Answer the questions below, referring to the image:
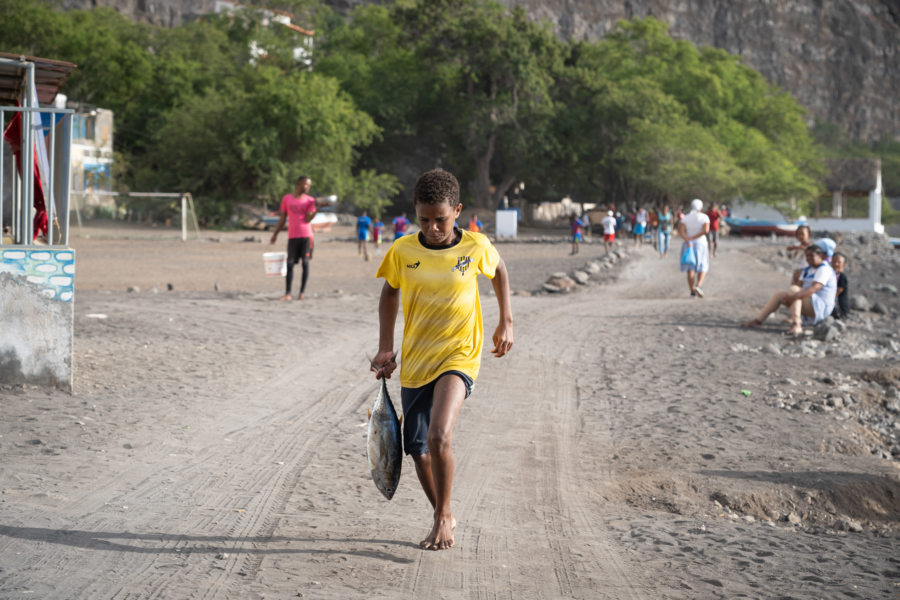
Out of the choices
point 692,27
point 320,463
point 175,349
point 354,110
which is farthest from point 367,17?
point 320,463

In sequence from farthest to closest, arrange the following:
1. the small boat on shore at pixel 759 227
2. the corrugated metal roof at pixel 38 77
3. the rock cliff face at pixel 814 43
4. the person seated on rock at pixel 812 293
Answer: the rock cliff face at pixel 814 43, the small boat on shore at pixel 759 227, the person seated on rock at pixel 812 293, the corrugated metal roof at pixel 38 77

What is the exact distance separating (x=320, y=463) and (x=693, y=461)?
2.53 metres

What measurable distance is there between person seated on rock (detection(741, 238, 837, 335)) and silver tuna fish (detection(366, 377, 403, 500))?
29.6ft

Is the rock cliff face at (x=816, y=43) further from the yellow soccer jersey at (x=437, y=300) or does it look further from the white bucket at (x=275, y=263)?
the yellow soccer jersey at (x=437, y=300)

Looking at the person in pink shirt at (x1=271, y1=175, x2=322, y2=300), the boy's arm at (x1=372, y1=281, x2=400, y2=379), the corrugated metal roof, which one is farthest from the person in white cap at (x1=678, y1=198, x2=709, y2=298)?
the boy's arm at (x1=372, y1=281, x2=400, y2=379)

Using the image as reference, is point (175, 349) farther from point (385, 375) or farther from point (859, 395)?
point (859, 395)

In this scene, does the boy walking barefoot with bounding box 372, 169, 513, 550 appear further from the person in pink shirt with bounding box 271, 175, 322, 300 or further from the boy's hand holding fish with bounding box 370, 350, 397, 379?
the person in pink shirt with bounding box 271, 175, 322, 300

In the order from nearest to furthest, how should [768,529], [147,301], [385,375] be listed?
[385,375]
[768,529]
[147,301]

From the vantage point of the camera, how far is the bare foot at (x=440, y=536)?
175 inches

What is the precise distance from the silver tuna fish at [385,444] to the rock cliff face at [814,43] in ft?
326

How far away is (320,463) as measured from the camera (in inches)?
238

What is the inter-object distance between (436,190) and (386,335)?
0.73 m

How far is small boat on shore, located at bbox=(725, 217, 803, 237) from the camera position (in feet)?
176

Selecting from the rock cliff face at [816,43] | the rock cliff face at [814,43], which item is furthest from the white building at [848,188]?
the rock cliff face at [816,43]
